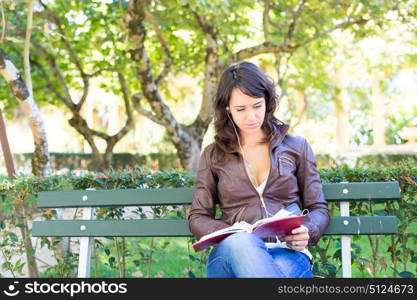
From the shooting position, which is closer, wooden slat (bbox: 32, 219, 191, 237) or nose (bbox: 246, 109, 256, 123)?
nose (bbox: 246, 109, 256, 123)

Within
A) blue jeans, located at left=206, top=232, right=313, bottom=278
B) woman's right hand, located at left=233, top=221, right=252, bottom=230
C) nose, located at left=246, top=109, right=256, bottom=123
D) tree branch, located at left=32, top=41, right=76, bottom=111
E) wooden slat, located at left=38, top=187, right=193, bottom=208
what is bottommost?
blue jeans, located at left=206, top=232, right=313, bottom=278

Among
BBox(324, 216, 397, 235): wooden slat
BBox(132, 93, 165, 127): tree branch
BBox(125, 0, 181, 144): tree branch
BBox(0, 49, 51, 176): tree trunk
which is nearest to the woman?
BBox(324, 216, 397, 235): wooden slat

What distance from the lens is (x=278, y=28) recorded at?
935cm

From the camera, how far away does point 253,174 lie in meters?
2.93

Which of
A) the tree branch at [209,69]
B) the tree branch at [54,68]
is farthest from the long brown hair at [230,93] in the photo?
the tree branch at [54,68]

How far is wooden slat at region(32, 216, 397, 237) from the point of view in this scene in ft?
9.70

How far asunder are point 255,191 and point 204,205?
10.4 inches

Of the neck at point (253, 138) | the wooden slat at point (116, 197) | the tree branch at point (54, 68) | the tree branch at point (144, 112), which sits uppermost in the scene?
the tree branch at point (54, 68)

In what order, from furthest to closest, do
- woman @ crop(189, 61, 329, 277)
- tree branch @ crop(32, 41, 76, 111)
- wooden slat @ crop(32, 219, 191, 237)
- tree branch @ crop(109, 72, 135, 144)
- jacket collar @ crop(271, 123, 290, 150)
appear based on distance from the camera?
tree branch @ crop(109, 72, 135, 144), tree branch @ crop(32, 41, 76, 111), wooden slat @ crop(32, 219, 191, 237), jacket collar @ crop(271, 123, 290, 150), woman @ crop(189, 61, 329, 277)

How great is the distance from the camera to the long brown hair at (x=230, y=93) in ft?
9.15

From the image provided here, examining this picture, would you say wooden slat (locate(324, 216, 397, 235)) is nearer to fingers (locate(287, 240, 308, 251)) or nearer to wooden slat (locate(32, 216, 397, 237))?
wooden slat (locate(32, 216, 397, 237))

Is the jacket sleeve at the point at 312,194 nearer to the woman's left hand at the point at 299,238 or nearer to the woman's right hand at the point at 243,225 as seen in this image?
the woman's left hand at the point at 299,238

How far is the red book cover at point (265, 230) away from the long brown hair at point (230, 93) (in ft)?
1.67

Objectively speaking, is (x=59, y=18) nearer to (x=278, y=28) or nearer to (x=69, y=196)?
(x=278, y=28)
